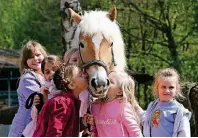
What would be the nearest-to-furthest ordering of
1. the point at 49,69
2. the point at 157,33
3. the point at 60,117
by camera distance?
the point at 60,117, the point at 49,69, the point at 157,33

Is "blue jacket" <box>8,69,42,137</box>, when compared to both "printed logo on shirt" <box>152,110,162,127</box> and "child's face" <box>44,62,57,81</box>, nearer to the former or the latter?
"child's face" <box>44,62,57,81</box>

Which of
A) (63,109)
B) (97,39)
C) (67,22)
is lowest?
(63,109)

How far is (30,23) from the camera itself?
102 ft

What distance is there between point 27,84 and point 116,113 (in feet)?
3.87

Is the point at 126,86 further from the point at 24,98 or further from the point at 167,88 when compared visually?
the point at 24,98

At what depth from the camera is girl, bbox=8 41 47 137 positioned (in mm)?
5160

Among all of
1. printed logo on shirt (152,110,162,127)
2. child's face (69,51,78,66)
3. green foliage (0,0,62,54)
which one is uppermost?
green foliage (0,0,62,54)

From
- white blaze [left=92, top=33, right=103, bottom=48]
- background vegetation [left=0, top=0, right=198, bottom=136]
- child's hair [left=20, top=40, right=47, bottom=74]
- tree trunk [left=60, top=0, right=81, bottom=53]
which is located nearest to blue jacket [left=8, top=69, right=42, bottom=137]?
Result: child's hair [left=20, top=40, right=47, bottom=74]

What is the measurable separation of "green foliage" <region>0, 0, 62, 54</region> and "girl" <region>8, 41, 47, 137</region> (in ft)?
60.0

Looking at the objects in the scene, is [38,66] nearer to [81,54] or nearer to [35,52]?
[35,52]

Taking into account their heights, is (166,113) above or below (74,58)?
below

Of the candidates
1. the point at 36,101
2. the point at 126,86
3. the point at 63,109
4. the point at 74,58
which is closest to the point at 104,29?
the point at 74,58

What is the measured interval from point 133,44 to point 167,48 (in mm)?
1515

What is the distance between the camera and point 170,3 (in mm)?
22828
